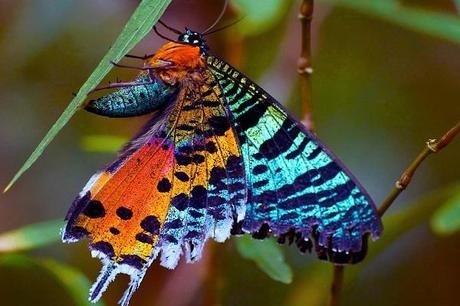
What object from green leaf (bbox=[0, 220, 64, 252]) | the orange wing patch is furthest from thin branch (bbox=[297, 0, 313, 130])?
green leaf (bbox=[0, 220, 64, 252])

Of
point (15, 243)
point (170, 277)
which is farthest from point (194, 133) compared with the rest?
point (170, 277)

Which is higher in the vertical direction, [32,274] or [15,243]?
[15,243]

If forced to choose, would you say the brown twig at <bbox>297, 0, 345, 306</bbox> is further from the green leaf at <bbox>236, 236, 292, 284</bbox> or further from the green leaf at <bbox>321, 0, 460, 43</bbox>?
the green leaf at <bbox>321, 0, 460, 43</bbox>

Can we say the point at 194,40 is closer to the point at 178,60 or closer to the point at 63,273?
the point at 178,60

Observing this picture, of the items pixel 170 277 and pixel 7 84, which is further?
pixel 7 84

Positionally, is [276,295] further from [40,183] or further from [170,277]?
[40,183]

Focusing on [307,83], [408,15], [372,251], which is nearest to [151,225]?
[307,83]

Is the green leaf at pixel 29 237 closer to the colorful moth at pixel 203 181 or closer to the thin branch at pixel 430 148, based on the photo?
the colorful moth at pixel 203 181
